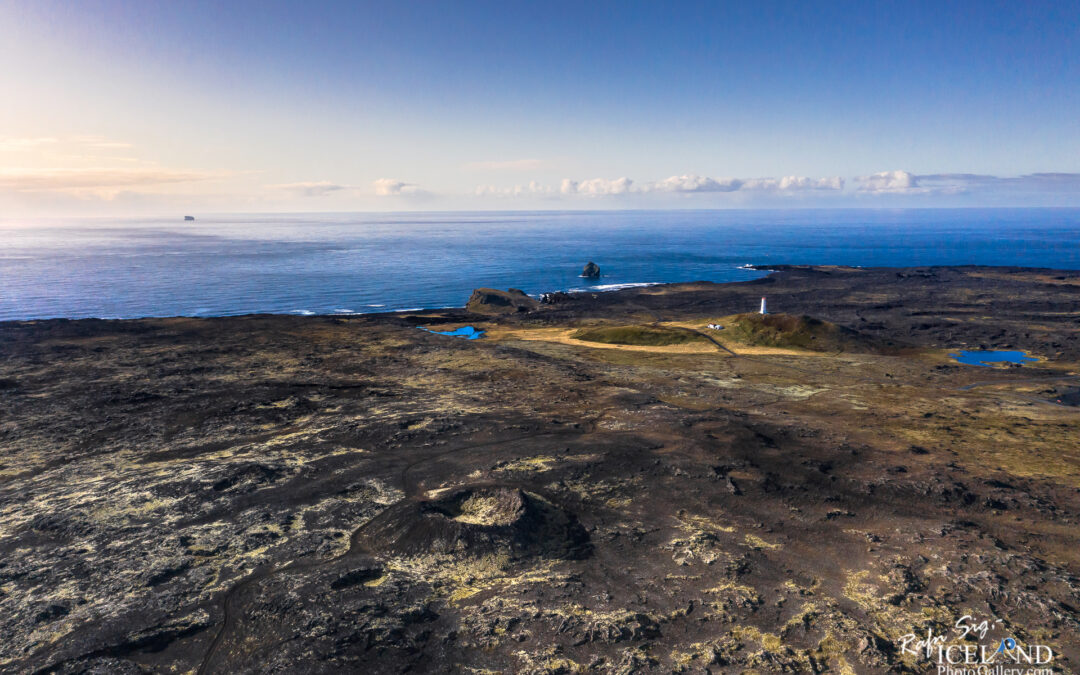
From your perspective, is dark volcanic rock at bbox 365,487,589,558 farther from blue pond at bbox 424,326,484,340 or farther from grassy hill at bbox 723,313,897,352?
blue pond at bbox 424,326,484,340

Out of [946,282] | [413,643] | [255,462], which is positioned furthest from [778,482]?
[946,282]

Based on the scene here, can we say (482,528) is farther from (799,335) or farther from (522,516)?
(799,335)

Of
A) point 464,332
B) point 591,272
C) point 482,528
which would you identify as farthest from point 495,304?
point 482,528

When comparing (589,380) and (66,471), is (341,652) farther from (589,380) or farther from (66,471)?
(589,380)

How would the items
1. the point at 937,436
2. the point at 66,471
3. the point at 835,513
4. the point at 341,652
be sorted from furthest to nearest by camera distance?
the point at 937,436 → the point at 66,471 → the point at 835,513 → the point at 341,652

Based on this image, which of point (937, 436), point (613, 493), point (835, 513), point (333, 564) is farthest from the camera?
point (937, 436)

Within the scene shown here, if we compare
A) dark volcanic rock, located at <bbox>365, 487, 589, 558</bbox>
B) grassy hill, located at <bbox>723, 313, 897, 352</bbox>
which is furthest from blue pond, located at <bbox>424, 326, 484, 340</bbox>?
dark volcanic rock, located at <bbox>365, 487, 589, 558</bbox>
